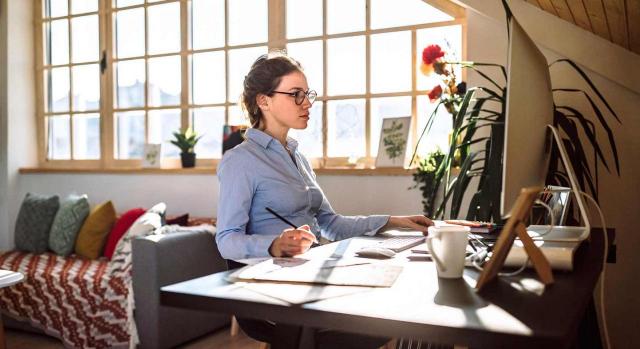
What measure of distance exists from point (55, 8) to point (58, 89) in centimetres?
70

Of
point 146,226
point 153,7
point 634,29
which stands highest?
point 153,7

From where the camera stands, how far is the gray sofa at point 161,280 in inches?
126

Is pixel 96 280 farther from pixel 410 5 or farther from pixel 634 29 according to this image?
pixel 634 29

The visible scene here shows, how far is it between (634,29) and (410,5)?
164cm

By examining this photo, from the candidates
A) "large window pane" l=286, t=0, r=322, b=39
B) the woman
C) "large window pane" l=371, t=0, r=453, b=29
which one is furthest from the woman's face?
"large window pane" l=286, t=0, r=322, b=39

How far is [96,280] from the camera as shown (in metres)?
3.43

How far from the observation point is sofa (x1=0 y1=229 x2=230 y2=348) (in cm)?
322

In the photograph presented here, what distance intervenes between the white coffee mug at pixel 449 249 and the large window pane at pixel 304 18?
3.24 metres

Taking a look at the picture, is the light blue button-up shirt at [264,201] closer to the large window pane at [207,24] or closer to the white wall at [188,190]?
the white wall at [188,190]

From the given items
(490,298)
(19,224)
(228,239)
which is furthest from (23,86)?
(490,298)

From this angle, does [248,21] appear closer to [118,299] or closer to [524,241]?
[118,299]

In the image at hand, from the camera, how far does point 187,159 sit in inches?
177

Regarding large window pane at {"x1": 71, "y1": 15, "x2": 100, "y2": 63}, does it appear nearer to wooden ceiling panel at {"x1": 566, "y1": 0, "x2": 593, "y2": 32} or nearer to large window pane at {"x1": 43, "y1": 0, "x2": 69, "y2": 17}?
large window pane at {"x1": 43, "y1": 0, "x2": 69, "y2": 17}

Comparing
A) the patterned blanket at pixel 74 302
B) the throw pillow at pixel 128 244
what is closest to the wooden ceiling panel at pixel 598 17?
the throw pillow at pixel 128 244
